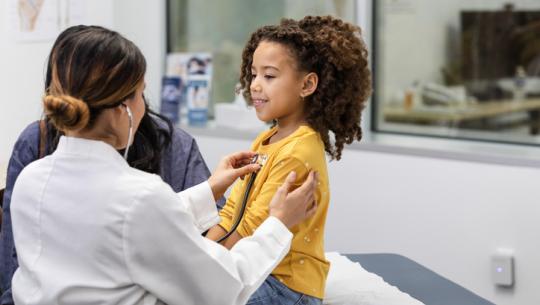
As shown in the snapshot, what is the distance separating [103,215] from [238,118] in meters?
2.66

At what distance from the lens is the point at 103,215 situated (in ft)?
4.81

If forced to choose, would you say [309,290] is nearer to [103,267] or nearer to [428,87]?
[103,267]

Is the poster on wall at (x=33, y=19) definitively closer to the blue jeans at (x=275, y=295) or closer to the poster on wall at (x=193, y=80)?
the poster on wall at (x=193, y=80)

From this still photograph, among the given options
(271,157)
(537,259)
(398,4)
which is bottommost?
(537,259)

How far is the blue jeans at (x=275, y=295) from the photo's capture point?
1.98m

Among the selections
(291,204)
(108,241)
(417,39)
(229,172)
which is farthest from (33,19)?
(108,241)

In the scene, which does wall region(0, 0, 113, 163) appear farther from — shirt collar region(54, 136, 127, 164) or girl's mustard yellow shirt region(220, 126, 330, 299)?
shirt collar region(54, 136, 127, 164)

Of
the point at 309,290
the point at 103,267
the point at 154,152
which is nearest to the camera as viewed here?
the point at 103,267

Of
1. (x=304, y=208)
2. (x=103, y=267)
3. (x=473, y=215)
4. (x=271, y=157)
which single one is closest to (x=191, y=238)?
(x=103, y=267)

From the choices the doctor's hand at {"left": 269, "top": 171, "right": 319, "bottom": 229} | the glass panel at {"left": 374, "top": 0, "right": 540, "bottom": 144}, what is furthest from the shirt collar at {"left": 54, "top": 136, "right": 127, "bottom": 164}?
the glass panel at {"left": 374, "top": 0, "right": 540, "bottom": 144}

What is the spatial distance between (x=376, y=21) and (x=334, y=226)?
874mm

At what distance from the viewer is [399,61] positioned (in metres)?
3.85

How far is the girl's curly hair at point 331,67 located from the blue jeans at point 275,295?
35cm

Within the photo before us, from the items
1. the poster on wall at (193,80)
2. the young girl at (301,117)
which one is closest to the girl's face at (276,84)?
the young girl at (301,117)
